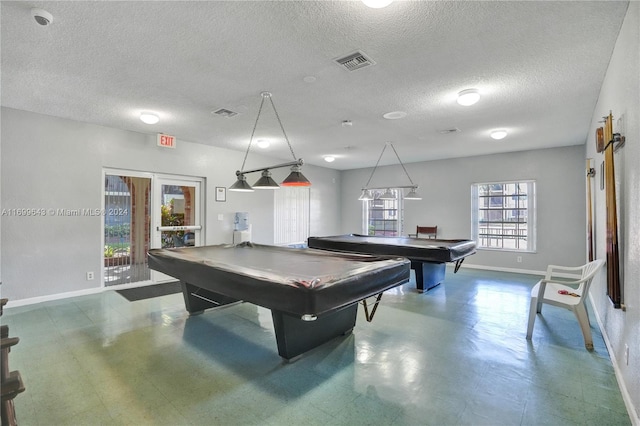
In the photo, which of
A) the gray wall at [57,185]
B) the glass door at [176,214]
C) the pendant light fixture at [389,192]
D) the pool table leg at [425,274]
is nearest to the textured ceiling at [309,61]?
the gray wall at [57,185]

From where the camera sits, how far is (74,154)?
4.52m

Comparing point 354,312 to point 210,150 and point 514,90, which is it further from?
point 210,150

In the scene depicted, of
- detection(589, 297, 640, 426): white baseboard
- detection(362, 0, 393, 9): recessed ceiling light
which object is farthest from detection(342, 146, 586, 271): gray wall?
detection(362, 0, 393, 9): recessed ceiling light

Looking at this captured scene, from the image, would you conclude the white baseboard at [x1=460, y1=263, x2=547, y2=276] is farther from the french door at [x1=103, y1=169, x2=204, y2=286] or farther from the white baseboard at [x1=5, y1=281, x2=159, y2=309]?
the white baseboard at [x1=5, y1=281, x2=159, y2=309]

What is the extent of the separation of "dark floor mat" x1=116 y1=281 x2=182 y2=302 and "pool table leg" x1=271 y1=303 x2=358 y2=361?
2969mm

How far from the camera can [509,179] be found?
664 centimetres

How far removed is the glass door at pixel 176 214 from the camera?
5.48 m

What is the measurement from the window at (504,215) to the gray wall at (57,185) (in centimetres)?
644

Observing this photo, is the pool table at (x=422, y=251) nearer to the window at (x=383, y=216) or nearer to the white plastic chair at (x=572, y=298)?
the white plastic chair at (x=572, y=298)

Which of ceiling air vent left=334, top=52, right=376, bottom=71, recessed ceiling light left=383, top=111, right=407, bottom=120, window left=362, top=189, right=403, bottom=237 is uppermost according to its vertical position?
recessed ceiling light left=383, top=111, right=407, bottom=120

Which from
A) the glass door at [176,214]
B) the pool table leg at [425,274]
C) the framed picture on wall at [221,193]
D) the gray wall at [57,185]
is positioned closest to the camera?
the gray wall at [57,185]

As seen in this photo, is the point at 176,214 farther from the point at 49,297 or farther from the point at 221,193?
the point at 49,297

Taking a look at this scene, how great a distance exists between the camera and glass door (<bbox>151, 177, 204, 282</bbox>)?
5.48 m

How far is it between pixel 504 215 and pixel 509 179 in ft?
2.66
